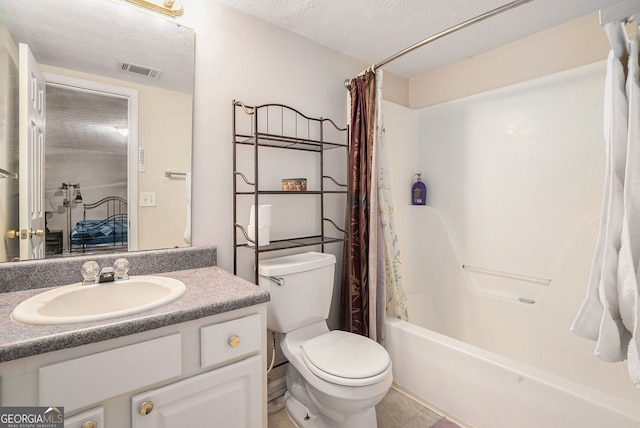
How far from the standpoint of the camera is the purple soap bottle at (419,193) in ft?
8.45

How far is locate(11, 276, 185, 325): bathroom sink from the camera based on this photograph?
0.96m

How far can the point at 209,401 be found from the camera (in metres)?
1.02

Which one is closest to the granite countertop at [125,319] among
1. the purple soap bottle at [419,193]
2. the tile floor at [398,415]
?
the tile floor at [398,415]

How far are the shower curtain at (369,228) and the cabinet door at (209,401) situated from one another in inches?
37.2

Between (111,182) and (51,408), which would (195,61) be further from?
(51,408)

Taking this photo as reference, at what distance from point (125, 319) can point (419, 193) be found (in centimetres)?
225

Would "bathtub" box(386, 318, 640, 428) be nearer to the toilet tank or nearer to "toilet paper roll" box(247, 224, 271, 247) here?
the toilet tank

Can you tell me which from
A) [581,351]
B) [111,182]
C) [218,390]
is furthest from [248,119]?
[581,351]

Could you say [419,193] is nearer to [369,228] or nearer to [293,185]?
[369,228]

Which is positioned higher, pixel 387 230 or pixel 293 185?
pixel 293 185

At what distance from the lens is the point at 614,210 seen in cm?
88

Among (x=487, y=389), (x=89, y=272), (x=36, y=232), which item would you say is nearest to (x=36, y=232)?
(x=36, y=232)

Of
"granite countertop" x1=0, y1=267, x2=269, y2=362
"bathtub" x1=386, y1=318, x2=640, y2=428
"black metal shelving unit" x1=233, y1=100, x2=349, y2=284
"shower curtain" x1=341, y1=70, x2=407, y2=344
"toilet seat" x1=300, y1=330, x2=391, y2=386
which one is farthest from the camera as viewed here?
"shower curtain" x1=341, y1=70, x2=407, y2=344

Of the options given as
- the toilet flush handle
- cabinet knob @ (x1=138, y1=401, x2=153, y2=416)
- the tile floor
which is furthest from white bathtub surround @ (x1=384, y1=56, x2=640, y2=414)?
cabinet knob @ (x1=138, y1=401, x2=153, y2=416)
